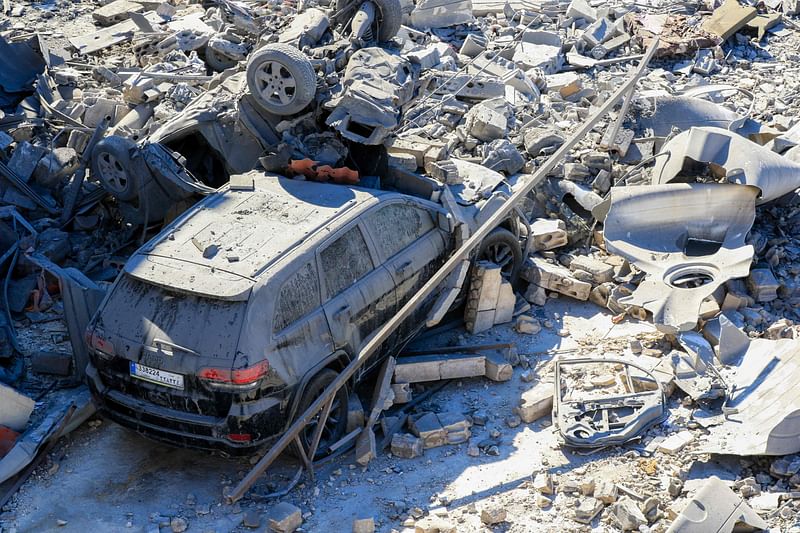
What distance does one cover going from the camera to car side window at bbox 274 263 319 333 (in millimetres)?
6949

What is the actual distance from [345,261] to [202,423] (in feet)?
5.43

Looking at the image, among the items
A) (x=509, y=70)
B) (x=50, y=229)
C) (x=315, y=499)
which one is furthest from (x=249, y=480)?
(x=509, y=70)

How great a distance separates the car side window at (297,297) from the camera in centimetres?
695

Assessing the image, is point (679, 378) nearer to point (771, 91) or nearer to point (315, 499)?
point (315, 499)

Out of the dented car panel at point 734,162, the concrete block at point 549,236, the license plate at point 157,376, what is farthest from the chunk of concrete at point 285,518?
the dented car panel at point 734,162

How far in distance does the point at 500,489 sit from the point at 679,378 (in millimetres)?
1843

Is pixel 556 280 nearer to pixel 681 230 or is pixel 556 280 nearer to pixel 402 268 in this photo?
pixel 681 230

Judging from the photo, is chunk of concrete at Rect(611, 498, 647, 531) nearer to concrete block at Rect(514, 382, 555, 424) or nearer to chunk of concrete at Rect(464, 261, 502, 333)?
concrete block at Rect(514, 382, 555, 424)

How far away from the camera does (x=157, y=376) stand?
22.4 ft

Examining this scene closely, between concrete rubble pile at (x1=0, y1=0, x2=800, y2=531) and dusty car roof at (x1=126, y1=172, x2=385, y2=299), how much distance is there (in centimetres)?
39

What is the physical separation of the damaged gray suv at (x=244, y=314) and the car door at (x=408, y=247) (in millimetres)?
22

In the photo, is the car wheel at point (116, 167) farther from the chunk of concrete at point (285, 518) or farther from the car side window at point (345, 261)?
the chunk of concrete at point (285, 518)

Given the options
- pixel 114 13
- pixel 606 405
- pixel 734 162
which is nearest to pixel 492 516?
pixel 606 405

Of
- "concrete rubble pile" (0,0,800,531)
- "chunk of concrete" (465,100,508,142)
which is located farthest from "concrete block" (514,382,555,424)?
"chunk of concrete" (465,100,508,142)
